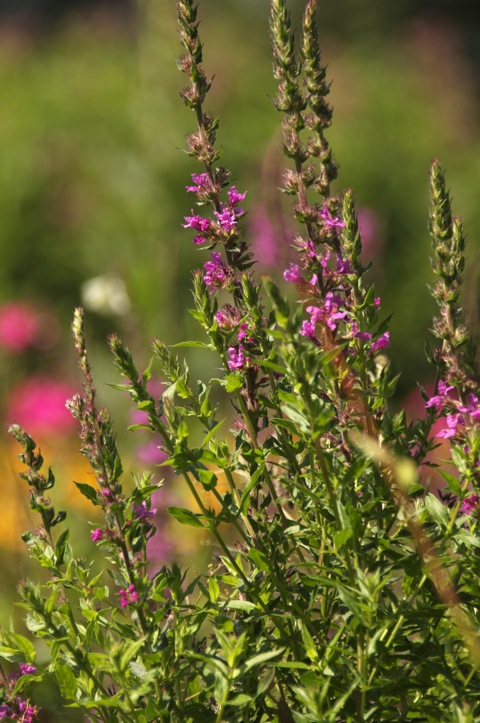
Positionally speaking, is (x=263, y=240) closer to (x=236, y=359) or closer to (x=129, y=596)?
(x=236, y=359)

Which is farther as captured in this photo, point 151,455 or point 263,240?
point 263,240

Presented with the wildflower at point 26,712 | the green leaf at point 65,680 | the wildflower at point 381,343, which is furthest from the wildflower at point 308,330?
the wildflower at point 26,712

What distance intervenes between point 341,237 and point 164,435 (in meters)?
0.37

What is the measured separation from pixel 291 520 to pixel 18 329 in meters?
3.75

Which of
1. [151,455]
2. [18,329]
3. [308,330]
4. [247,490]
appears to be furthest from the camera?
[18,329]

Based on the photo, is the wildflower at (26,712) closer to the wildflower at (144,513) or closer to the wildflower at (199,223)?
the wildflower at (144,513)

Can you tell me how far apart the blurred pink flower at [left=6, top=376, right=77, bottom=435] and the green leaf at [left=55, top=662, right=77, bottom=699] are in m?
3.31

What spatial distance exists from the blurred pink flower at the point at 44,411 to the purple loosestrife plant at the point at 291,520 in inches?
127

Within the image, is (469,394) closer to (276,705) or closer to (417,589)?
(417,589)

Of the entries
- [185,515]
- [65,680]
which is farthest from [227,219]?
[65,680]

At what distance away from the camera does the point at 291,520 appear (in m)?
1.32

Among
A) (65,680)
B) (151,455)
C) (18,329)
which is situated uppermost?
(18,329)

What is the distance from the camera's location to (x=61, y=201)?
772 cm

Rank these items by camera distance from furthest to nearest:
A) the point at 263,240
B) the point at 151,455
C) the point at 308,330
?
the point at 263,240
the point at 151,455
the point at 308,330
